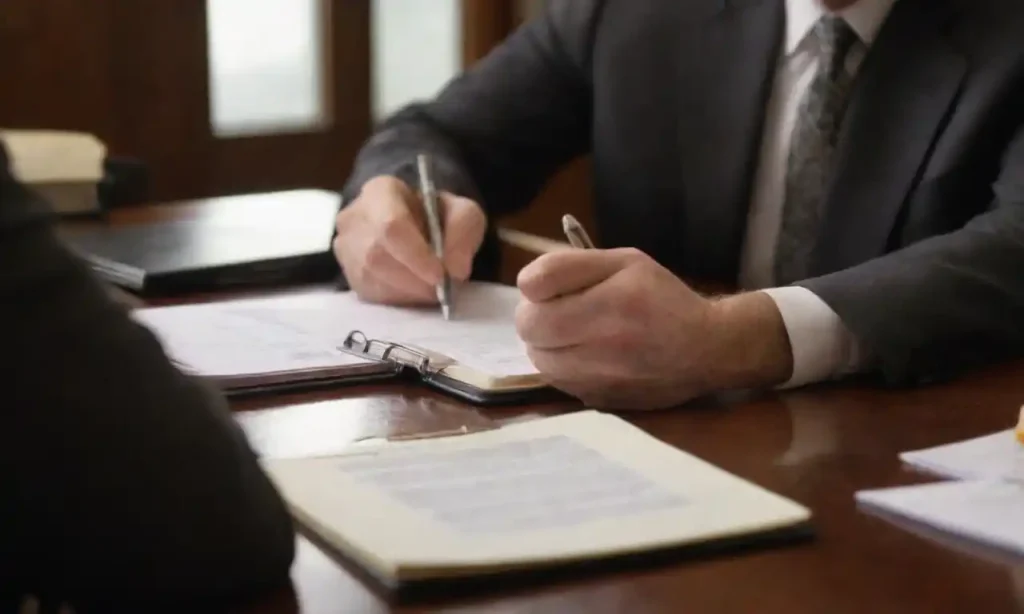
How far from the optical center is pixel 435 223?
133cm

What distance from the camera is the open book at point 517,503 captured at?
0.68 metres

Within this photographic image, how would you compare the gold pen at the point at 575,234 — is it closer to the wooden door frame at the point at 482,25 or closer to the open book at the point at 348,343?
the open book at the point at 348,343

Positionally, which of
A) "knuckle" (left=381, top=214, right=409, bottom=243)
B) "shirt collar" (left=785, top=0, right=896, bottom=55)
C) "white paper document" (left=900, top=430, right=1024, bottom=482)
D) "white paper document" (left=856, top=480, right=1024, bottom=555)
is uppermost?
"shirt collar" (left=785, top=0, right=896, bottom=55)

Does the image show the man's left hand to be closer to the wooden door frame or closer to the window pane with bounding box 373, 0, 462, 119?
the window pane with bounding box 373, 0, 462, 119

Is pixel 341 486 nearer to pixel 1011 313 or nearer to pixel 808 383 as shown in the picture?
pixel 808 383

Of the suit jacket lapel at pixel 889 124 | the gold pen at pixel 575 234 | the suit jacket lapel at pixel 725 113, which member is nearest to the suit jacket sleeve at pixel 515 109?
the suit jacket lapel at pixel 725 113

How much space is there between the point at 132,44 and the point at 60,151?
42.7 inches

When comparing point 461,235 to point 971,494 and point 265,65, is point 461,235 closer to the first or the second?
point 971,494

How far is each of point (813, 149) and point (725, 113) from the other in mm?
112

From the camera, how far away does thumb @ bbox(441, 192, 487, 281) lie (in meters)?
1.31

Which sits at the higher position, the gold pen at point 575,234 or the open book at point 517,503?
the gold pen at point 575,234

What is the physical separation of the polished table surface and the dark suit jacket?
0.21 ft

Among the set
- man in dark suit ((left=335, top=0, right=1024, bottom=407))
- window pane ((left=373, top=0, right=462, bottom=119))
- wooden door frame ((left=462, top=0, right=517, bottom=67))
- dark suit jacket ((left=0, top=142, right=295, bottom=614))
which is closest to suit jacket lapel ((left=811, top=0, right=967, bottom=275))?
man in dark suit ((left=335, top=0, right=1024, bottom=407))

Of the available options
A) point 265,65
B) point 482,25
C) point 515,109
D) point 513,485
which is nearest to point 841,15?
point 515,109
